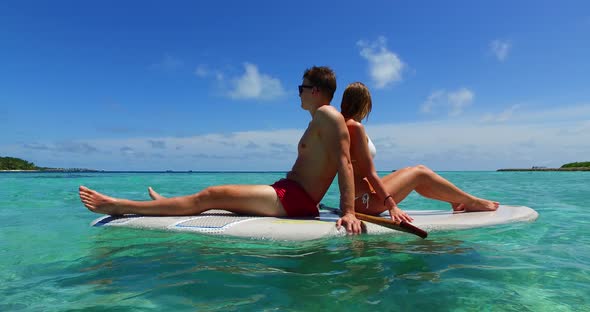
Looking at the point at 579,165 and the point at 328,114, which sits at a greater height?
the point at 579,165

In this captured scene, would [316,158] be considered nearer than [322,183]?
Yes

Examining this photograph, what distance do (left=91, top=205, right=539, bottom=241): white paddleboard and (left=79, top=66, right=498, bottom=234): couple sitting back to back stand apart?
0.50 feet

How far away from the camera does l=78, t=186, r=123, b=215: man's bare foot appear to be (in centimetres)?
412

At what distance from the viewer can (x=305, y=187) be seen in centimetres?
406

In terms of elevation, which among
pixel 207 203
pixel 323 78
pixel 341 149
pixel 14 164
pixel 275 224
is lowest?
pixel 275 224

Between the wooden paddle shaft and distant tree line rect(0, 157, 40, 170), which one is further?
distant tree line rect(0, 157, 40, 170)

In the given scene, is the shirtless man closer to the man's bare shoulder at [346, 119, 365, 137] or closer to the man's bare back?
the man's bare back

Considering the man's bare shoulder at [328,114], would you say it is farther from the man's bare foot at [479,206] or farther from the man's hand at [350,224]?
the man's bare foot at [479,206]

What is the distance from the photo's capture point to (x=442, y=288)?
8.24 ft

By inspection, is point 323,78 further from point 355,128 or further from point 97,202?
point 97,202

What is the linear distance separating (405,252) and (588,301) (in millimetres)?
1374

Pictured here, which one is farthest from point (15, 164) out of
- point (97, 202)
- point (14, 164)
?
point (97, 202)

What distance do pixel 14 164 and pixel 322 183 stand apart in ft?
295

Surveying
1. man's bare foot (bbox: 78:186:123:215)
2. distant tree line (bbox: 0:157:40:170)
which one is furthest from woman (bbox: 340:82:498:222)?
distant tree line (bbox: 0:157:40:170)
